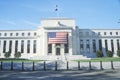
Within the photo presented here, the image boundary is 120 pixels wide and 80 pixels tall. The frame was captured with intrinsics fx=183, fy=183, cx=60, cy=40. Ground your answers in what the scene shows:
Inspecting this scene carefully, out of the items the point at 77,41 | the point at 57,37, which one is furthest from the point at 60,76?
the point at 77,41

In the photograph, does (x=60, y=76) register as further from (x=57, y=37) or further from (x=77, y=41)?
(x=77, y=41)

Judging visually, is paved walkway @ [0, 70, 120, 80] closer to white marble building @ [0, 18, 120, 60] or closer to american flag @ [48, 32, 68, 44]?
american flag @ [48, 32, 68, 44]

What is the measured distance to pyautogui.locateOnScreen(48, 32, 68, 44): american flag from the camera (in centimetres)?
5709

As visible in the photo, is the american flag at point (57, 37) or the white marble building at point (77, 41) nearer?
the american flag at point (57, 37)

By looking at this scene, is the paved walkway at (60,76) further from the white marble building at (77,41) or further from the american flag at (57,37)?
the white marble building at (77,41)

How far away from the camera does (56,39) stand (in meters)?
57.3

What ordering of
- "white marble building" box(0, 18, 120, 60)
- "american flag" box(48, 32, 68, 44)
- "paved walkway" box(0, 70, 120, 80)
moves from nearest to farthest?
"paved walkway" box(0, 70, 120, 80) < "american flag" box(48, 32, 68, 44) < "white marble building" box(0, 18, 120, 60)

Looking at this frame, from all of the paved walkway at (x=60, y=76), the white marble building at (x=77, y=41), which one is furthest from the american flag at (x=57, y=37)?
the paved walkway at (x=60, y=76)

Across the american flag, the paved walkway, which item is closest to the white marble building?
the american flag

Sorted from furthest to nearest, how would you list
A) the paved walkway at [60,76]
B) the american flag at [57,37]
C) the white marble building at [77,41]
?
the white marble building at [77,41], the american flag at [57,37], the paved walkway at [60,76]

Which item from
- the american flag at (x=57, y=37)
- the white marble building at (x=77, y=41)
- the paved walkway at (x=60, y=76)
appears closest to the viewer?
the paved walkway at (x=60, y=76)

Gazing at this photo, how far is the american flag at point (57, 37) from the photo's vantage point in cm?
5709

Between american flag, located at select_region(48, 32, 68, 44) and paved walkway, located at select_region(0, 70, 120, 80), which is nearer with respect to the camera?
paved walkway, located at select_region(0, 70, 120, 80)

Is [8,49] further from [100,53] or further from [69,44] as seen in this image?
[100,53]
